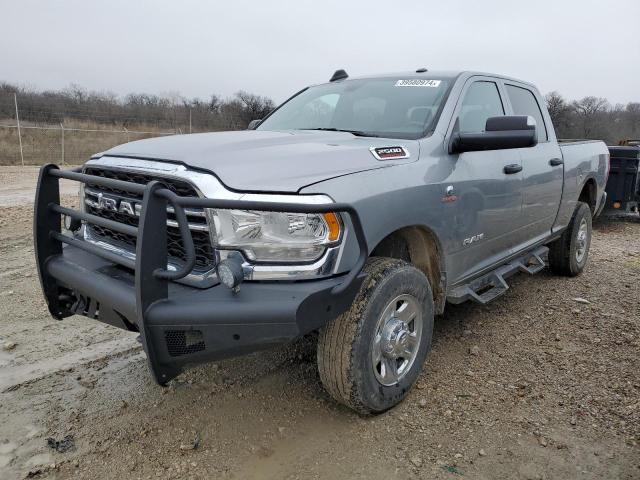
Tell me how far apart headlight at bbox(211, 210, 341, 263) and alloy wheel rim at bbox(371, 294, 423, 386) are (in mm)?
600

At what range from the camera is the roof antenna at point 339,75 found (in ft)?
15.2

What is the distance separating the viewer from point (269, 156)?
2.62 m

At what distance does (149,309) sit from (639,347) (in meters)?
3.51

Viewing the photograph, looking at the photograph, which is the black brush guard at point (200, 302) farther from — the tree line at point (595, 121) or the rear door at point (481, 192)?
the tree line at point (595, 121)

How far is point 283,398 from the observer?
3.17 meters

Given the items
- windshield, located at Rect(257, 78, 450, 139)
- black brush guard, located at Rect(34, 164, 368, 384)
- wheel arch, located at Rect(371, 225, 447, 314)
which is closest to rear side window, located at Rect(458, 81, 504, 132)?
windshield, located at Rect(257, 78, 450, 139)

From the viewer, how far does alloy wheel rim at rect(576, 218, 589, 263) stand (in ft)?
19.0

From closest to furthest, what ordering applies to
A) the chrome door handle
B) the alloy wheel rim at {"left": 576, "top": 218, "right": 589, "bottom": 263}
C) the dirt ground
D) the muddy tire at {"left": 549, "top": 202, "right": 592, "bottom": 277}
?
1. the dirt ground
2. the chrome door handle
3. the muddy tire at {"left": 549, "top": 202, "right": 592, "bottom": 277}
4. the alloy wheel rim at {"left": 576, "top": 218, "right": 589, "bottom": 263}

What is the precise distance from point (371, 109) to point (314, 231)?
1695mm

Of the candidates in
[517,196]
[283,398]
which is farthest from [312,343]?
[517,196]

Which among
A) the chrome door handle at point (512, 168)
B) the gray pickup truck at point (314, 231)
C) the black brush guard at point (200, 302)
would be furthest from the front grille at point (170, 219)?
the chrome door handle at point (512, 168)

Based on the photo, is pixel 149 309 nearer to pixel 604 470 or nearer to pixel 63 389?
pixel 63 389

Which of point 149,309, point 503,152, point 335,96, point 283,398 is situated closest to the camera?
point 149,309

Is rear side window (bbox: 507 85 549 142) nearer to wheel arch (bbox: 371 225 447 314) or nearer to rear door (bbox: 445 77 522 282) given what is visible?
rear door (bbox: 445 77 522 282)
